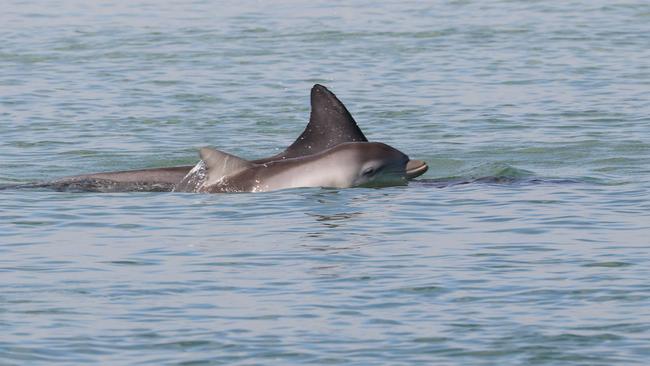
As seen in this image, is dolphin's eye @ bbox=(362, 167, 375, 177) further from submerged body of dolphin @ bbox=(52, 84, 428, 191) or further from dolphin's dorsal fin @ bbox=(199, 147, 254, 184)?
dolphin's dorsal fin @ bbox=(199, 147, 254, 184)

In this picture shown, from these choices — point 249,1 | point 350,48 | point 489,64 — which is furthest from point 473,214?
point 249,1

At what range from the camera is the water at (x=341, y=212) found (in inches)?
439

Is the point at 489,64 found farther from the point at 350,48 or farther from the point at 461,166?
→ the point at 461,166

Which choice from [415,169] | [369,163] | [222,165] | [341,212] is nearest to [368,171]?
[369,163]

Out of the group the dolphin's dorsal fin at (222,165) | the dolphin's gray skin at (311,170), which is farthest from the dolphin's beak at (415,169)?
the dolphin's dorsal fin at (222,165)

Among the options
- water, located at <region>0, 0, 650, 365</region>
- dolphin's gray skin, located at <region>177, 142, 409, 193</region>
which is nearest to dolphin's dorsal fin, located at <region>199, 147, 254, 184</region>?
dolphin's gray skin, located at <region>177, 142, 409, 193</region>

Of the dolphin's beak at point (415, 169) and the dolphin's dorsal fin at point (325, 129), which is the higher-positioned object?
the dolphin's dorsal fin at point (325, 129)

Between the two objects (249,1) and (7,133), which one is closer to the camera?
(7,133)

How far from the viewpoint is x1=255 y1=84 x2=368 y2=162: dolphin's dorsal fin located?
1794 cm

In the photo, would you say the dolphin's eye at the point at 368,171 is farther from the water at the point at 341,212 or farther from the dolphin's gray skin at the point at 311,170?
the water at the point at 341,212

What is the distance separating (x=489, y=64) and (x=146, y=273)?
652 inches

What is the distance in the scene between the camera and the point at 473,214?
1584cm

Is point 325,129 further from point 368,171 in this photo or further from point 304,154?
point 368,171

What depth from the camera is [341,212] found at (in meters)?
16.0
